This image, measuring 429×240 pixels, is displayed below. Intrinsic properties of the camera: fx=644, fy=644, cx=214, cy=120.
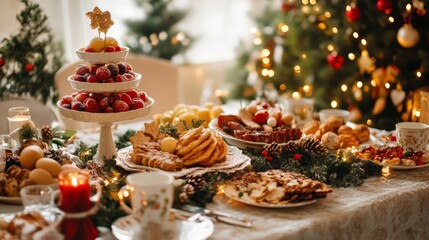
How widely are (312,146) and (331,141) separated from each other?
0.57 ft

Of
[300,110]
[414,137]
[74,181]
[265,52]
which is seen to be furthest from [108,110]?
[265,52]

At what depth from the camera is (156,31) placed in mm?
4492

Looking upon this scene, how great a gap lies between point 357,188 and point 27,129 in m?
1.06

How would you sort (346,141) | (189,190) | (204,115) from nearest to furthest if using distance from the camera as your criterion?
(189,190), (346,141), (204,115)

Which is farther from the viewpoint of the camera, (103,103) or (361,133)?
(361,133)

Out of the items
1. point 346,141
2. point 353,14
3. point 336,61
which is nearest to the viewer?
point 346,141

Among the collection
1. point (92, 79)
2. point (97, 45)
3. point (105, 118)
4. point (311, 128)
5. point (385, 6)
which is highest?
point (385, 6)

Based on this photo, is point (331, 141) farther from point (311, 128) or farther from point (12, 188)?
point (12, 188)

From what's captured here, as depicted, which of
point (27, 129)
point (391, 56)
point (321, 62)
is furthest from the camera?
point (321, 62)

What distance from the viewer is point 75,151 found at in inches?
84.9

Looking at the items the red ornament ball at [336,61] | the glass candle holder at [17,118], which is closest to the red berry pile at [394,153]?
the glass candle holder at [17,118]

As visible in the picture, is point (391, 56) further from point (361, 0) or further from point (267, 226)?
point (267, 226)

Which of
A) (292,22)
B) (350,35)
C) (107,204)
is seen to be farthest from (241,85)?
(107,204)

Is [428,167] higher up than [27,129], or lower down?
lower down
